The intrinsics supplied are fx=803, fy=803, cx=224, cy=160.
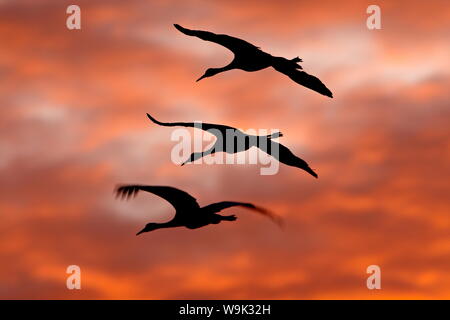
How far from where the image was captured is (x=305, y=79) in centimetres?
1727

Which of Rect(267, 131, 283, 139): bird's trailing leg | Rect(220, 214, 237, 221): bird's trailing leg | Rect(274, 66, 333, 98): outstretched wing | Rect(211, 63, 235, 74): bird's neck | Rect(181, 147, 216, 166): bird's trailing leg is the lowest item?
Rect(220, 214, 237, 221): bird's trailing leg

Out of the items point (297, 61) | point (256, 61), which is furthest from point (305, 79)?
point (256, 61)

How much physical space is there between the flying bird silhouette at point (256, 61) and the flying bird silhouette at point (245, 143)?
1.29 metres

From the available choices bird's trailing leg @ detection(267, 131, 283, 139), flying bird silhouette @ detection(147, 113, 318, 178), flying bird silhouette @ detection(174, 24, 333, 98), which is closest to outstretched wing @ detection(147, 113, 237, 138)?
flying bird silhouette @ detection(147, 113, 318, 178)

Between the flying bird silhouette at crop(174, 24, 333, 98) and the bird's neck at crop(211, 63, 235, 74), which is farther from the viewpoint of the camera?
the bird's neck at crop(211, 63, 235, 74)

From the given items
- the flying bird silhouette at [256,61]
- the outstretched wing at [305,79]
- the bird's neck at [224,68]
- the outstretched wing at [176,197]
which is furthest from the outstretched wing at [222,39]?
the outstretched wing at [176,197]

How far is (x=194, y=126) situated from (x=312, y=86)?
268 centimetres

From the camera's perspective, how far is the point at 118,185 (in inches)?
584

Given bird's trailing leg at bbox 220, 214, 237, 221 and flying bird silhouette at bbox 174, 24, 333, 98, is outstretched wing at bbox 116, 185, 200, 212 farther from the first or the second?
flying bird silhouette at bbox 174, 24, 333, 98

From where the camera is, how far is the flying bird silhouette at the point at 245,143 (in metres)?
17.4

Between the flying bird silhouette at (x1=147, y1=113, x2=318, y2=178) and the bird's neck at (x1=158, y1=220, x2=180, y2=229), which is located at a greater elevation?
the flying bird silhouette at (x1=147, y1=113, x2=318, y2=178)

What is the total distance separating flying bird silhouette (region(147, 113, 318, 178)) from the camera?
685 inches
